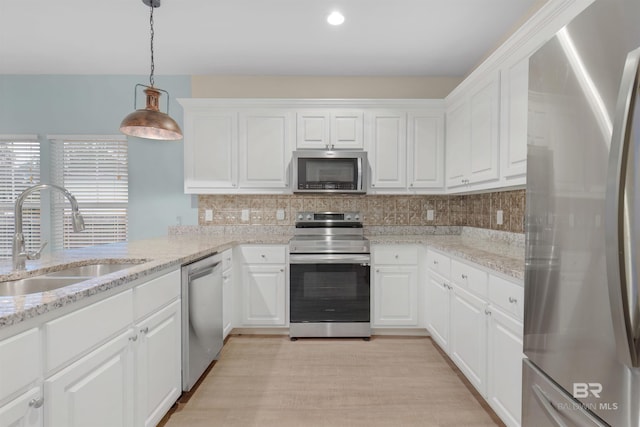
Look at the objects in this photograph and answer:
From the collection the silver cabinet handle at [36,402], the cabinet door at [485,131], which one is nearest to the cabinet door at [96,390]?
the silver cabinet handle at [36,402]

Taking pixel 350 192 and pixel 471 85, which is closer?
pixel 471 85

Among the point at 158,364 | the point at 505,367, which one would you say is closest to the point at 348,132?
the point at 505,367

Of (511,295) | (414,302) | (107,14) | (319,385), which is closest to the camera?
(511,295)

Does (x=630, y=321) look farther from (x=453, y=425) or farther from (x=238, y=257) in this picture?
(x=238, y=257)

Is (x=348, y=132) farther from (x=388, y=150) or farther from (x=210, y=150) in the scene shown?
(x=210, y=150)

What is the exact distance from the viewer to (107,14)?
2520 millimetres

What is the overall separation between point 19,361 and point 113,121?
3.39 metres

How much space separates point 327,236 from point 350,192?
566 mm

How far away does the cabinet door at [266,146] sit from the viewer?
3.37 metres

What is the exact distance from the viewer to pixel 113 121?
3.66 metres

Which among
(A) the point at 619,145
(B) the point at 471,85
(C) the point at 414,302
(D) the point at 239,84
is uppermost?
(D) the point at 239,84

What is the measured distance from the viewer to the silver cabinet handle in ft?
3.18

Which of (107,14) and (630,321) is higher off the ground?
(107,14)

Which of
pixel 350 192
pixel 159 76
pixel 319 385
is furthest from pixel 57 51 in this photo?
pixel 319 385
